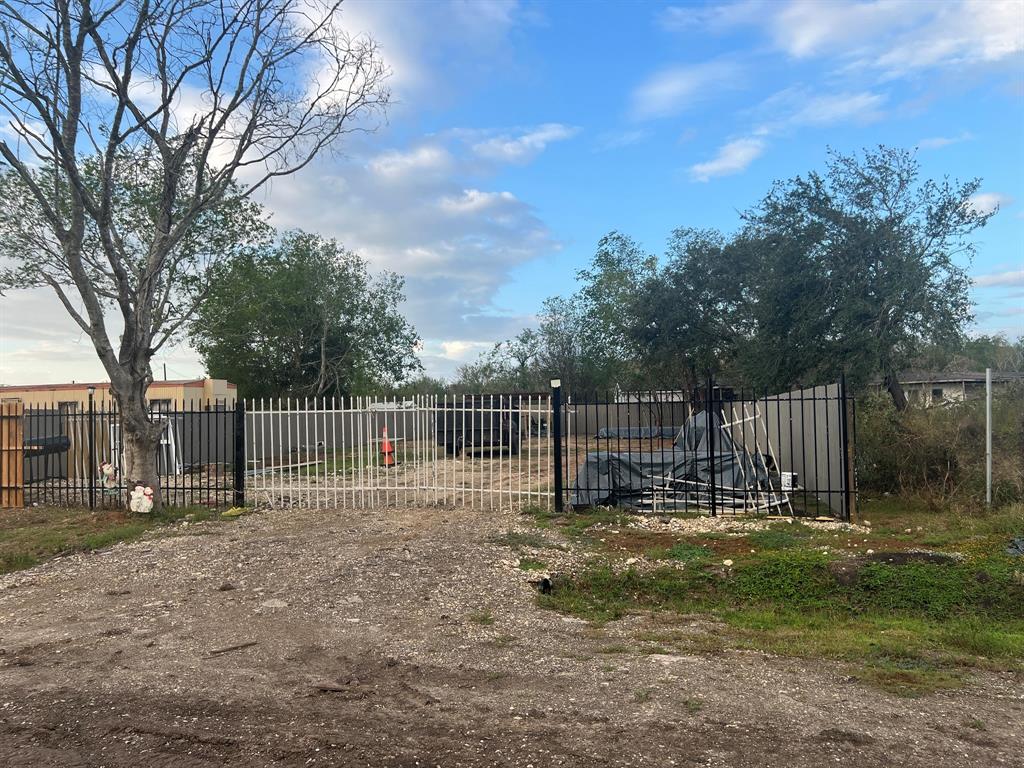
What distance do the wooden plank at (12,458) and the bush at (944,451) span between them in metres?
15.5

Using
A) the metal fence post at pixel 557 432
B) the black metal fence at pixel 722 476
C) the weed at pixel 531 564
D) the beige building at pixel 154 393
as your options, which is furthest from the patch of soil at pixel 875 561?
the beige building at pixel 154 393

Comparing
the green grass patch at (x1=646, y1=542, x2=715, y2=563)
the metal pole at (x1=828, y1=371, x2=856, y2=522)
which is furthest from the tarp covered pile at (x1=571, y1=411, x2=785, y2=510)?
the green grass patch at (x1=646, y1=542, x2=715, y2=563)

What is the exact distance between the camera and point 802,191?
17.5 meters

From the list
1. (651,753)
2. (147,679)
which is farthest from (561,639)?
(147,679)

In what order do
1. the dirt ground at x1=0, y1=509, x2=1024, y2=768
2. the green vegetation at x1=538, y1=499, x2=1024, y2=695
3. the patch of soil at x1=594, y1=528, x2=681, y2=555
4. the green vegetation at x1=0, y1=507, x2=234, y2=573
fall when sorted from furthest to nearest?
the green vegetation at x1=0, y1=507, x2=234, y2=573, the patch of soil at x1=594, y1=528, x2=681, y2=555, the green vegetation at x1=538, y1=499, x2=1024, y2=695, the dirt ground at x1=0, y1=509, x2=1024, y2=768

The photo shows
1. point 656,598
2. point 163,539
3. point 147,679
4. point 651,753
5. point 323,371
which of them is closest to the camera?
point 651,753

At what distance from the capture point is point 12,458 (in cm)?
1300

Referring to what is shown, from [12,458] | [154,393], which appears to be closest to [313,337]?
[154,393]

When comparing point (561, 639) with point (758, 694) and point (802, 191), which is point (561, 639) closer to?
point (758, 694)

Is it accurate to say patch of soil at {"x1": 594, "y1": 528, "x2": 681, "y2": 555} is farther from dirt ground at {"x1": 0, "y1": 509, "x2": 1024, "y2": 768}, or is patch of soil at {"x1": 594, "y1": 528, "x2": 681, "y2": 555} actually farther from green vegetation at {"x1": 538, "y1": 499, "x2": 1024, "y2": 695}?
dirt ground at {"x1": 0, "y1": 509, "x2": 1024, "y2": 768}

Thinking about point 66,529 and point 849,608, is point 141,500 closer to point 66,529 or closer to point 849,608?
point 66,529

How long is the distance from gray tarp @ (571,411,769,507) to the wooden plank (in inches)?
412

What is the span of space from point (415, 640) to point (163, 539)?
5926 millimetres

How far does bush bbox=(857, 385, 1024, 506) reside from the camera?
1044 centimetres
